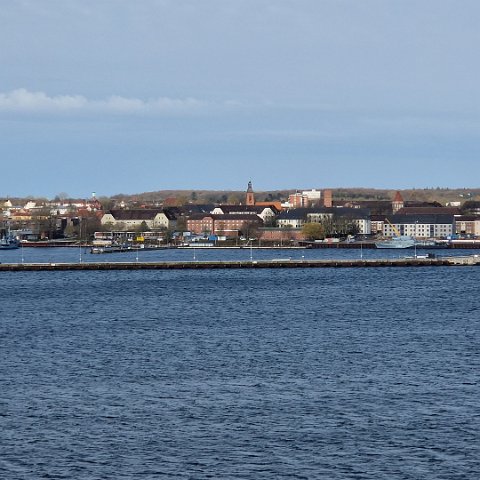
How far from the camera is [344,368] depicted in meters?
29.3

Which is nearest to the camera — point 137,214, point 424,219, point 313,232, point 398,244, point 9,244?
point 398,244

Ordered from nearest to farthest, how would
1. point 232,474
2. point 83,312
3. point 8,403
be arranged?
point 232,474
point 8,403
point 83,312

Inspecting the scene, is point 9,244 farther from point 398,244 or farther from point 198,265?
point 198,265

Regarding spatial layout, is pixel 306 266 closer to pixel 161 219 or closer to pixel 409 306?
pixel 409 306

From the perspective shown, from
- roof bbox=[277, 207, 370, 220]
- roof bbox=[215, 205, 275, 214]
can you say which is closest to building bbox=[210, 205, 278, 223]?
roof bbox=[215, 205, 275, 214]

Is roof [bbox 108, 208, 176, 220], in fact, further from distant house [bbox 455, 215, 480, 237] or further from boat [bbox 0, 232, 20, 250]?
distant house [bbox 455, 215, 480, 237]

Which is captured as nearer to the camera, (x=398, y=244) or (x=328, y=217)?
(x=398, y=244)

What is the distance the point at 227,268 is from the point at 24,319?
120 feet

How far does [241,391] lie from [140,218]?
439 ft

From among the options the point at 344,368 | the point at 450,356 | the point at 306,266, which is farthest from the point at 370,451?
the point at 306,266

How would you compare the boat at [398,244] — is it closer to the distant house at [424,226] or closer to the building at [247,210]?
the distant house at [424,226]

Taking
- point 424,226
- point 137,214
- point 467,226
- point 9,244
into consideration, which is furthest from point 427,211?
point 9,244

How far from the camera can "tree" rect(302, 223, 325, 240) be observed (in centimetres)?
13038

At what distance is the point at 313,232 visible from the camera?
130m
